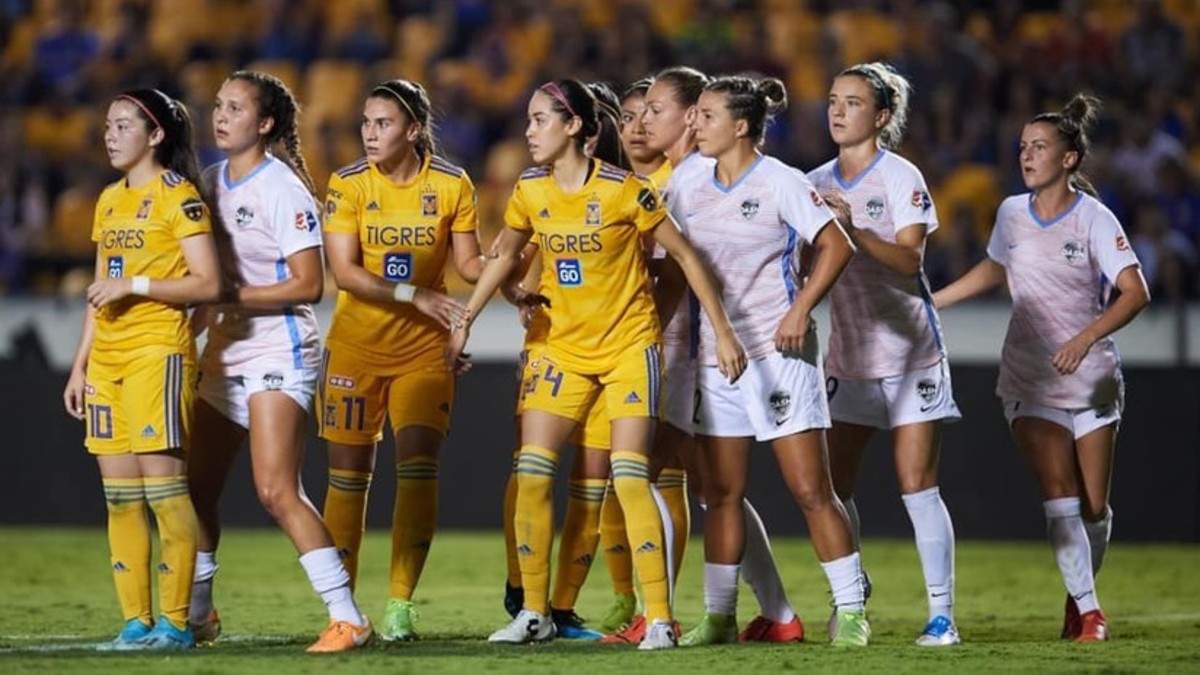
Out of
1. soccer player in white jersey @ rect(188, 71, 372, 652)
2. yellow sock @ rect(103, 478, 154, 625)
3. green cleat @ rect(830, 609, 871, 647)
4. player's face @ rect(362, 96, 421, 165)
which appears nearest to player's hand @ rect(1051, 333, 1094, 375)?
green cleat @ rect(830, 609, 871, 647)

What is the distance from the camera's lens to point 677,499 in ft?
28.7

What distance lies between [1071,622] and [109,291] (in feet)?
13.8

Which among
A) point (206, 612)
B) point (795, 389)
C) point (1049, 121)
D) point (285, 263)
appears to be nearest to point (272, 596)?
point (206, 612)

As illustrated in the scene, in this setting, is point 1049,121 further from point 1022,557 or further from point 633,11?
point 633,11

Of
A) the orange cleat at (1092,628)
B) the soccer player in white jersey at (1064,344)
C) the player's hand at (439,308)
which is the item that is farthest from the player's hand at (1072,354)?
the player's hand at (439,308)

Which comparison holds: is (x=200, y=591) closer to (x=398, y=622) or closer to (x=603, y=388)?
(x=398, y=622)

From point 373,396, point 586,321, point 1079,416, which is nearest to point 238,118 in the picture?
point 373,396

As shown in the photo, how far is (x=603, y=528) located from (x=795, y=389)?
135cm

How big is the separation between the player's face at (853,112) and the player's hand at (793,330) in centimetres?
90

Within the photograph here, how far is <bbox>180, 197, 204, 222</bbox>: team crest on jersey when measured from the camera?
7.66m

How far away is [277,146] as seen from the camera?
824 cm

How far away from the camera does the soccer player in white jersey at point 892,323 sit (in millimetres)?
8180

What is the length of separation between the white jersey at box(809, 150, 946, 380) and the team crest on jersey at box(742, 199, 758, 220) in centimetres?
50

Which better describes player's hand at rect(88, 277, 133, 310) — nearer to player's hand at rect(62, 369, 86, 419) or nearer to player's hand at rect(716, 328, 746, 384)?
player's hand at rect(62, 369, 86, 419)
